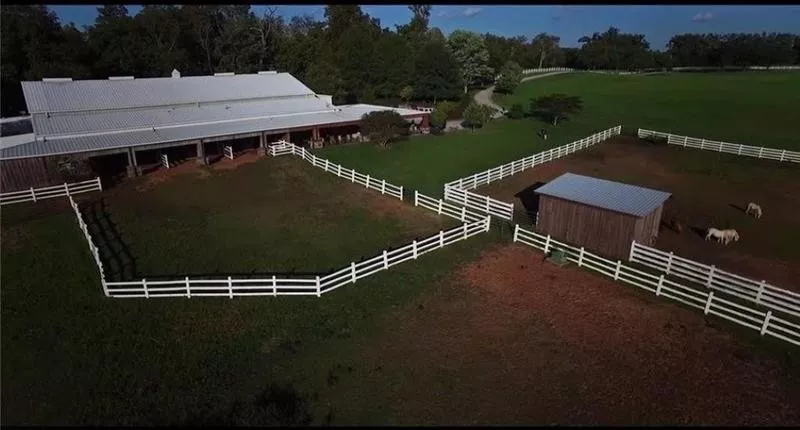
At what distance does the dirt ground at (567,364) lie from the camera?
33.9 feet

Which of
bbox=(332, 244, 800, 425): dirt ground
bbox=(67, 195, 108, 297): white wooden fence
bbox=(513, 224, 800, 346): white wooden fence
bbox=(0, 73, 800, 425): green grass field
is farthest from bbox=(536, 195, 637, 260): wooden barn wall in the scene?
bbox=(67, 195, 108, 297): white wooden fence

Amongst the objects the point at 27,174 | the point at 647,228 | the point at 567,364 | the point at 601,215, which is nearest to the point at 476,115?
the point at 601,215

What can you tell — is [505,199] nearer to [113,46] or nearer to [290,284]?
[290,284]

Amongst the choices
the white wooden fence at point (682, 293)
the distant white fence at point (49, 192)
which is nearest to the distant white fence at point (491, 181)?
the white wooden fence at point (682, 293)

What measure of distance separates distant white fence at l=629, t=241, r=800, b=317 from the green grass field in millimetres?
5228

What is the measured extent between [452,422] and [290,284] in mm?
7543

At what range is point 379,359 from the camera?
39.6 ft

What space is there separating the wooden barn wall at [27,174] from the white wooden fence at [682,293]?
2430cm

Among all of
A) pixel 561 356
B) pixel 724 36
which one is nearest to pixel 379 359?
pixel 561 356

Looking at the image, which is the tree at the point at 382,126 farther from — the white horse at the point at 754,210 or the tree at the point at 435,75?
the white horse at the point at 754,210

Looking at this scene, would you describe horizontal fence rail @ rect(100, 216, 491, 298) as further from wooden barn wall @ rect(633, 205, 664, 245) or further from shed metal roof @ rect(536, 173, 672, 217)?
wooden barn wall @ rect(633, 205, 664, 245)

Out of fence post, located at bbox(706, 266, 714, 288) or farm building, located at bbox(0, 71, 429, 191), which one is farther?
farm building, located at bbox(0, 71, 429, 191)

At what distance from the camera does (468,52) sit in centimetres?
6844

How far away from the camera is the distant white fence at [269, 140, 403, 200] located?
80.7 feet
